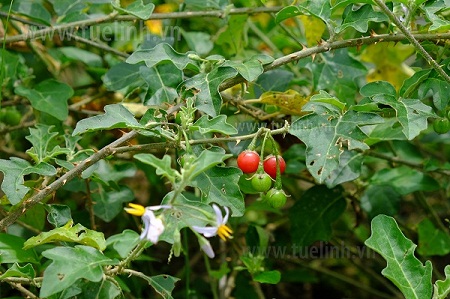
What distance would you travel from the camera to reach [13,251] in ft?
6.22

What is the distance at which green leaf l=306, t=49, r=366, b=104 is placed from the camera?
2.40 metres

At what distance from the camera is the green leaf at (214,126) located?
169 cm

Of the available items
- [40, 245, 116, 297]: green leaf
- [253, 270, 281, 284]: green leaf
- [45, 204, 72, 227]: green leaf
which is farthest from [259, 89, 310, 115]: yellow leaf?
[40, 245, 116, 297]: green leaf

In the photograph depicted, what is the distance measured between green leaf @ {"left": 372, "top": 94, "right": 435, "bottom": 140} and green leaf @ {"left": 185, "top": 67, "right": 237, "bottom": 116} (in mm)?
416

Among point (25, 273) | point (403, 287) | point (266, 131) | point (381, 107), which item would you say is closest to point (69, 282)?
point (25, 273)

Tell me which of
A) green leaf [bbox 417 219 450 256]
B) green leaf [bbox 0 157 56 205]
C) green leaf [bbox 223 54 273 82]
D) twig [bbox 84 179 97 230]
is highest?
green leaf [bbox 223 54 273 82]

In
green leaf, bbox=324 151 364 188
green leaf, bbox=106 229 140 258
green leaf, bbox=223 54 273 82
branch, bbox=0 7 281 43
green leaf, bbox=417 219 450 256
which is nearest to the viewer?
green leaf, bbox=106 229 140 258

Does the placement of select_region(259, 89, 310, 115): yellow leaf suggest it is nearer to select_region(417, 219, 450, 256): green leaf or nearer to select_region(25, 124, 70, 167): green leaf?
select_region(25, 124, 70, 167): green leaf

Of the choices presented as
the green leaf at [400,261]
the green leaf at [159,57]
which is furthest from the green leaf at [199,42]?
the green leaf at [400,261]

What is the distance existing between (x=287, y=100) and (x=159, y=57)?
50 centimetres

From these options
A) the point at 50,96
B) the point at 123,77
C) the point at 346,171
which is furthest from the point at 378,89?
the point at 50,96

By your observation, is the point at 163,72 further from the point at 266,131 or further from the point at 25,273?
the point at 25,273

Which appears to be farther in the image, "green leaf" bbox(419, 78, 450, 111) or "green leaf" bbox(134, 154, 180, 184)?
"green leaf" bbox(419, 78, 450, 111)

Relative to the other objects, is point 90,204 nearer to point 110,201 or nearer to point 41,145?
point 110,201
